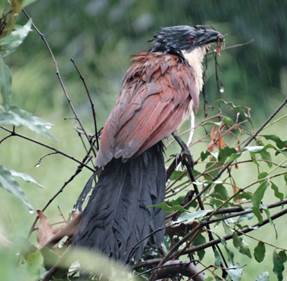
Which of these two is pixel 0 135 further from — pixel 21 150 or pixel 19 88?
pixel 19 88

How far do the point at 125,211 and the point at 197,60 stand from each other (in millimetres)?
952

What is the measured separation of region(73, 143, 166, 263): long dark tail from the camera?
1.28 metres

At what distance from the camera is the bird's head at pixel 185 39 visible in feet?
7.54

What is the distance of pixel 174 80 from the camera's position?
2.01 metres

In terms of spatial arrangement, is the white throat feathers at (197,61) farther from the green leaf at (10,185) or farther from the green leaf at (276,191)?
the green leaf at (10,185)

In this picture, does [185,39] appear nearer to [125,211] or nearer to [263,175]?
[125,211]

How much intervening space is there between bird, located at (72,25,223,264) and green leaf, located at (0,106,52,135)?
15.7 inches

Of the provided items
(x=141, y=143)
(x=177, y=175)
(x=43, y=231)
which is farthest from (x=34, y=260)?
(x=141, y=143)

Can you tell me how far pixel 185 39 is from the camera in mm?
2361

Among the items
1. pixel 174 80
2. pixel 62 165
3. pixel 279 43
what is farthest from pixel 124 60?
pixel 174 80

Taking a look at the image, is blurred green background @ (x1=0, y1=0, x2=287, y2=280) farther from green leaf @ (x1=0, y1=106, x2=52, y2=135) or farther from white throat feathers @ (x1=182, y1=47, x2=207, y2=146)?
green leaf @ (x1=0, y1=106, x2=52, y2=135)

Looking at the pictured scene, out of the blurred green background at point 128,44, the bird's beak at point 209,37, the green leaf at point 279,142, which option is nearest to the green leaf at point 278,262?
the green leaf at point 279,142

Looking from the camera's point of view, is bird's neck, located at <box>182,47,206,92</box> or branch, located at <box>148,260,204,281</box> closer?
branch, located at <box>148,260,204,281</box>

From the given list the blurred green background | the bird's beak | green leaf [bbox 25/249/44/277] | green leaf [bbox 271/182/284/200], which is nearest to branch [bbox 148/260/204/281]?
green leaf [bbox 271/182/284/200]
